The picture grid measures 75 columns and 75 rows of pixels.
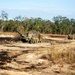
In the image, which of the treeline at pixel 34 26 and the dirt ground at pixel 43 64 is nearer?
the dirt ground at pixel 43 64

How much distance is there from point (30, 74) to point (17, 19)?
241 feet

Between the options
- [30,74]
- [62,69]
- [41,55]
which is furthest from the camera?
[41,55]

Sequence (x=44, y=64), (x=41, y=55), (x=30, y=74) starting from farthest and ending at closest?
(x=41, y=55) < (x=44, y=64) < (x=30, y=74)

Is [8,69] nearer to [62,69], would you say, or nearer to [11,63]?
[11,63]

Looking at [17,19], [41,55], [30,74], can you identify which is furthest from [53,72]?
[17,19]

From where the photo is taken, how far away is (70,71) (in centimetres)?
1154

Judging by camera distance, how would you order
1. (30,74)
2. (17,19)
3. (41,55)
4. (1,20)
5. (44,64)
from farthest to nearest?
(17,19), (1,20), (41,55), (44,64), (30,74)

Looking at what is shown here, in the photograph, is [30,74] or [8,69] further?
[8,69]

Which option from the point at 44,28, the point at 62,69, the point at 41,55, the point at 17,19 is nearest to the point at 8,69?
the point at 62,69

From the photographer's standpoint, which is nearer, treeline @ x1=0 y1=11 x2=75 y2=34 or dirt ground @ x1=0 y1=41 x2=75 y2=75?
dirt ground @ x1=0 y1=41 x2=75 y2=75

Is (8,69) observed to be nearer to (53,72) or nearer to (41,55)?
(53,72)

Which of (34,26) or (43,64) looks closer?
(43,64)

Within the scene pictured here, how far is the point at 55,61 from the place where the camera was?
13438 millimetres

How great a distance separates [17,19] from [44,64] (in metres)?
71.5
